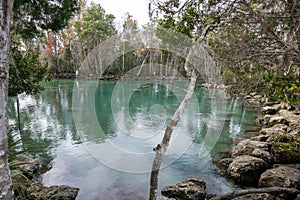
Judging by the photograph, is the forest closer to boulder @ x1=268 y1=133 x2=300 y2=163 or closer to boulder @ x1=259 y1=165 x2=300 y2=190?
boulder @ x1=268 y1=133 x2=300 y2=163

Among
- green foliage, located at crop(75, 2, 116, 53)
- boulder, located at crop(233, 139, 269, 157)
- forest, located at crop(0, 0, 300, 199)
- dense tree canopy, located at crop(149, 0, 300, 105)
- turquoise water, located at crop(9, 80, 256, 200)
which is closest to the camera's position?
forest, located at crop(0, 0, 300, 199)

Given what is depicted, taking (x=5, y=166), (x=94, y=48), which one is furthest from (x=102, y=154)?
(x=94, y=48)

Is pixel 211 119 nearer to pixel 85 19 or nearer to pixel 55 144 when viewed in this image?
pixel 55 144

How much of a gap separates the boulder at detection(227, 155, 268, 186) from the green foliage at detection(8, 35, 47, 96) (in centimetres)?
733

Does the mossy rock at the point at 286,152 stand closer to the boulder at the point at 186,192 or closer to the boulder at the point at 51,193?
the boulder at the point at 186,192

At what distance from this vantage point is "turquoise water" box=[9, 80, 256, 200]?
566 centimetres

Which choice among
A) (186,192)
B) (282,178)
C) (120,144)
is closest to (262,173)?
(282,178)

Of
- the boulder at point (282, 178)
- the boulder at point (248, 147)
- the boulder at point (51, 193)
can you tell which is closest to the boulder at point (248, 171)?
the boulder at point (282, 178)

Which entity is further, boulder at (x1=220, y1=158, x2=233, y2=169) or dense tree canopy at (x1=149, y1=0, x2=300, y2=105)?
boulder at (x1=220, y1=158, x2=233, y2=169)

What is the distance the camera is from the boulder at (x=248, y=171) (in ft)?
17.7

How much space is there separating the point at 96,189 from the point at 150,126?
5.98 metres

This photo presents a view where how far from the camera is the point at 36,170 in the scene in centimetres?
600

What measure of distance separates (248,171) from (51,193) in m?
4.35

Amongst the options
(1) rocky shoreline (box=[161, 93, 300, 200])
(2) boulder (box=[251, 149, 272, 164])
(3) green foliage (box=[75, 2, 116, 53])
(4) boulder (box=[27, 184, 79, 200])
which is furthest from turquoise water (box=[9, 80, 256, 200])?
(3) green foliage (box=[75, 2, 116, 53])
